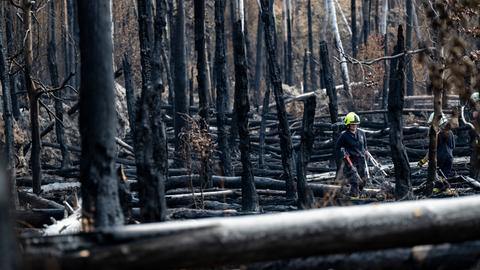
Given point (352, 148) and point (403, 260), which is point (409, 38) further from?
point (403, 260)

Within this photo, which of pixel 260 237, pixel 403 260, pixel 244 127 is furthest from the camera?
pixel 244 127

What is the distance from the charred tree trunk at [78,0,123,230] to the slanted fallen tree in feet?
5.80

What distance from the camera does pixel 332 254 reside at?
5.58 meters

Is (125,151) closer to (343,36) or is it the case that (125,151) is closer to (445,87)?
(445,87)

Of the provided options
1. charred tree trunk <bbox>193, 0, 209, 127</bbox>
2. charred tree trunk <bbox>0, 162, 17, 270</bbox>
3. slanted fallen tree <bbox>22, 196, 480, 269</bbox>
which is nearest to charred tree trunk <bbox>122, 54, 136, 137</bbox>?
charred tree trunk <bbox>193, 0, 209, 127</bbox>

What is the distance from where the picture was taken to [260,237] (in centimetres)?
525

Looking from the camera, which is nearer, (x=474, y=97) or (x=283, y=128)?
(x=474, y=97)

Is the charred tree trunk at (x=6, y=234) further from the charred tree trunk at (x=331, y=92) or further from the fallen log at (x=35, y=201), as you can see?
the charred tree trunk at (x=331, y=92)

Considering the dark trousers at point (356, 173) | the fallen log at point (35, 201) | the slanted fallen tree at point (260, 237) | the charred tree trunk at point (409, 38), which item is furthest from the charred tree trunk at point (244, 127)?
the charred tree trunk at point (409, 38)

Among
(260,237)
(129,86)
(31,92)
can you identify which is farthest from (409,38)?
(260,237)

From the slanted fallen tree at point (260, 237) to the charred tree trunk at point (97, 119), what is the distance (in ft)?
5.80

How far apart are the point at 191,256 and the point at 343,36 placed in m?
50.2

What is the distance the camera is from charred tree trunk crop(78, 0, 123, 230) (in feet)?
22.9

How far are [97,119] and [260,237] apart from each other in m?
2.44
